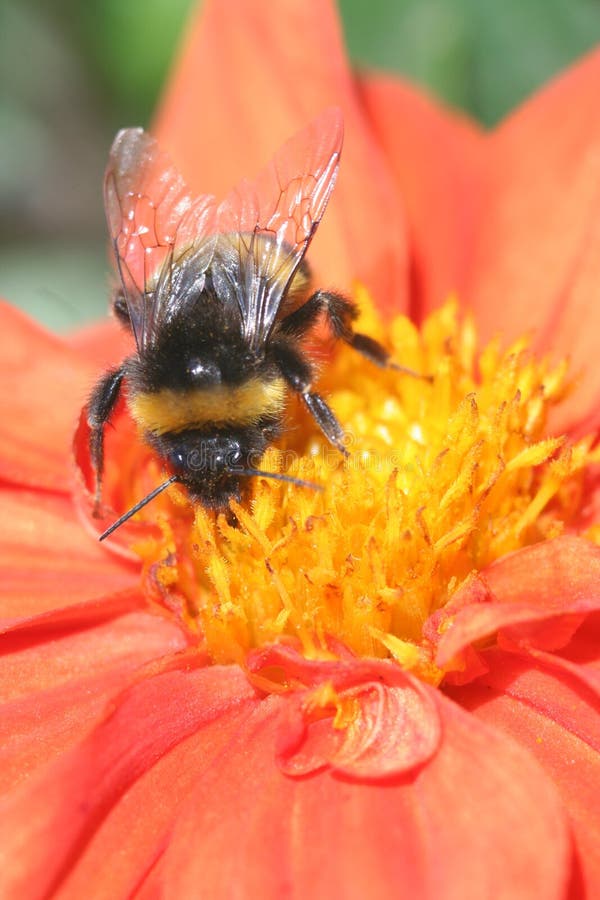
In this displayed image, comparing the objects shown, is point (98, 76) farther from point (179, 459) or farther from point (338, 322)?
point (179, 459)

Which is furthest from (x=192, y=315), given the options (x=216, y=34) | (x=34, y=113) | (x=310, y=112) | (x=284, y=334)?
(x=34, y=113)

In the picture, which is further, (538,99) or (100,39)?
(100,39)

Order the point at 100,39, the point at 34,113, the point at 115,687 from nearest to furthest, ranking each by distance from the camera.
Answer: the point at 115,687 < the point at 100,39 < the point at 34,113

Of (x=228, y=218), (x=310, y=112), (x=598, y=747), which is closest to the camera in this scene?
(x=598, y=747)

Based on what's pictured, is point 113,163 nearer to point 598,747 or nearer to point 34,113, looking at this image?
point 598,747

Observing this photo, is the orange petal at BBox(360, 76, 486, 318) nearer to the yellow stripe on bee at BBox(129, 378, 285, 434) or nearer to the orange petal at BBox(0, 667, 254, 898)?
the yellow stripe on bee at BBox(129, 378, 285, 434)

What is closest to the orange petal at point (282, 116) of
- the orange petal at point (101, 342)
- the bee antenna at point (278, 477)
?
the orange petal at point (101, 342)

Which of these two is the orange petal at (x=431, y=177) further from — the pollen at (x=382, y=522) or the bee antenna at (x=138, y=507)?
the bee antenna at (x=138, y=507)

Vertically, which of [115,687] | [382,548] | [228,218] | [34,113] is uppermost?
[228,218]
